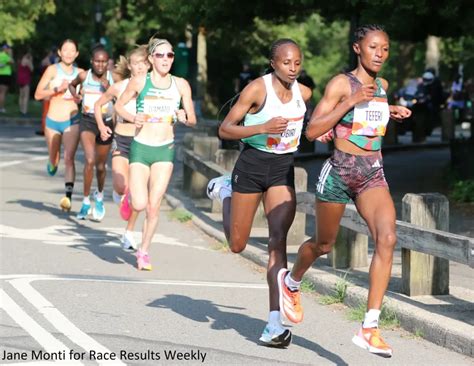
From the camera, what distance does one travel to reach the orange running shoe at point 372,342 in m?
7.61

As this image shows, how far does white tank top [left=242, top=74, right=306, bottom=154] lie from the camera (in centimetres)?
865

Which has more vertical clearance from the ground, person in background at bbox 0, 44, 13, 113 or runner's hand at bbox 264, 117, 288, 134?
runner's hand at bbox 264, 117, 288, 134

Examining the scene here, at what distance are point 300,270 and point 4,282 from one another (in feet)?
10.7

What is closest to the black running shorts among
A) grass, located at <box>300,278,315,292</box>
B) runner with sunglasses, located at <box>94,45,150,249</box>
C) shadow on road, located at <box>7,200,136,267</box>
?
grass, located at <box>300,278,315,292</box>

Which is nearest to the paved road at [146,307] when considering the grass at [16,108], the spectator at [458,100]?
the grass at [16,108]

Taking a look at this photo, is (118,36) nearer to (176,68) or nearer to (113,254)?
(176,68)

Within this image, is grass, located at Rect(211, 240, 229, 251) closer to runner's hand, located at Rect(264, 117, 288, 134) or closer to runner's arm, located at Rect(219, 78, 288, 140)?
runner's arm, located at Rect(219, 78, 288, 140)

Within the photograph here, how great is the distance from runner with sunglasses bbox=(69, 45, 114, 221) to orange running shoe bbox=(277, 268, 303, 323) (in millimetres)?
6824

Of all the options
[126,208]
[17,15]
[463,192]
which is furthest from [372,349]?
[17,15]

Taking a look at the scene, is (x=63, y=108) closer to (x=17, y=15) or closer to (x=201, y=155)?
(x=201, y=155)

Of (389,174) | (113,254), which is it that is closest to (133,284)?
(113,254)

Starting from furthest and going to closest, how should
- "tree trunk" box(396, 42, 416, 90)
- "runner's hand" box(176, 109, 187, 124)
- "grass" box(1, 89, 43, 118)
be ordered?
1. "tree trunk" box(396, 42, 416, 90)
2. "grass" box(1, 89, 43, 118)
3. "runner's hand" box(176, 109, 187, 124)

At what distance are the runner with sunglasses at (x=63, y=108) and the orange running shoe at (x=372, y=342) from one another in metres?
8.89

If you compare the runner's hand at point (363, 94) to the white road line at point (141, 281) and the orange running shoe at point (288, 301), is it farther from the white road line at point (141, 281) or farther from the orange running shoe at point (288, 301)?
the white road line at point (141, 281)
